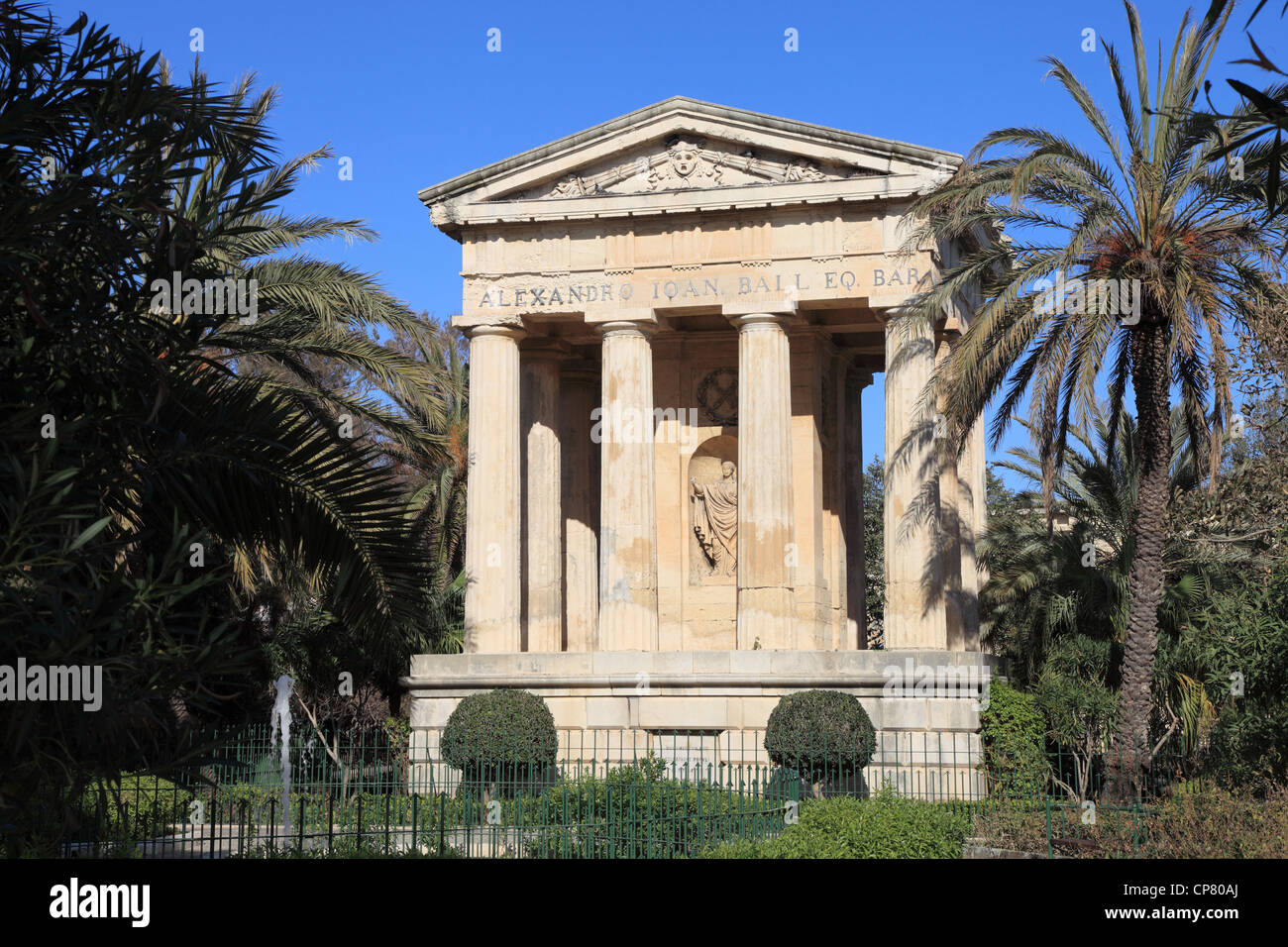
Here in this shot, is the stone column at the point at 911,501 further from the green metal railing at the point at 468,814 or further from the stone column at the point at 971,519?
the green metal railing at the point at 468,814

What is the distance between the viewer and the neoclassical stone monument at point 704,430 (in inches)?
1065

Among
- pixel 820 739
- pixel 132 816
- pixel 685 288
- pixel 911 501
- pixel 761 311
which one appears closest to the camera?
pixel 132 816

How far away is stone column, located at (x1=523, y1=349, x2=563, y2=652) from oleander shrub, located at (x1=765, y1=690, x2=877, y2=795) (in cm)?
818

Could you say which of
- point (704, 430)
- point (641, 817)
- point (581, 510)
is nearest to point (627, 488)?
point (704, 430)

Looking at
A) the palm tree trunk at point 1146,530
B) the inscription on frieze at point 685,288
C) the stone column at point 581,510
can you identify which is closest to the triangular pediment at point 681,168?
the inscription on frieze at point 685,288

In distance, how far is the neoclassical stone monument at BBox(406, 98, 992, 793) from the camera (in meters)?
27.0

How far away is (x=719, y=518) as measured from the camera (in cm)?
3114

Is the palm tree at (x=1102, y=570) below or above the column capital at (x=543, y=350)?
below

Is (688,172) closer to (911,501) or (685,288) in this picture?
(685,288)

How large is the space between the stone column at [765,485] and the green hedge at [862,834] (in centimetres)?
1012

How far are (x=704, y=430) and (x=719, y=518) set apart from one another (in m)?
1.87
